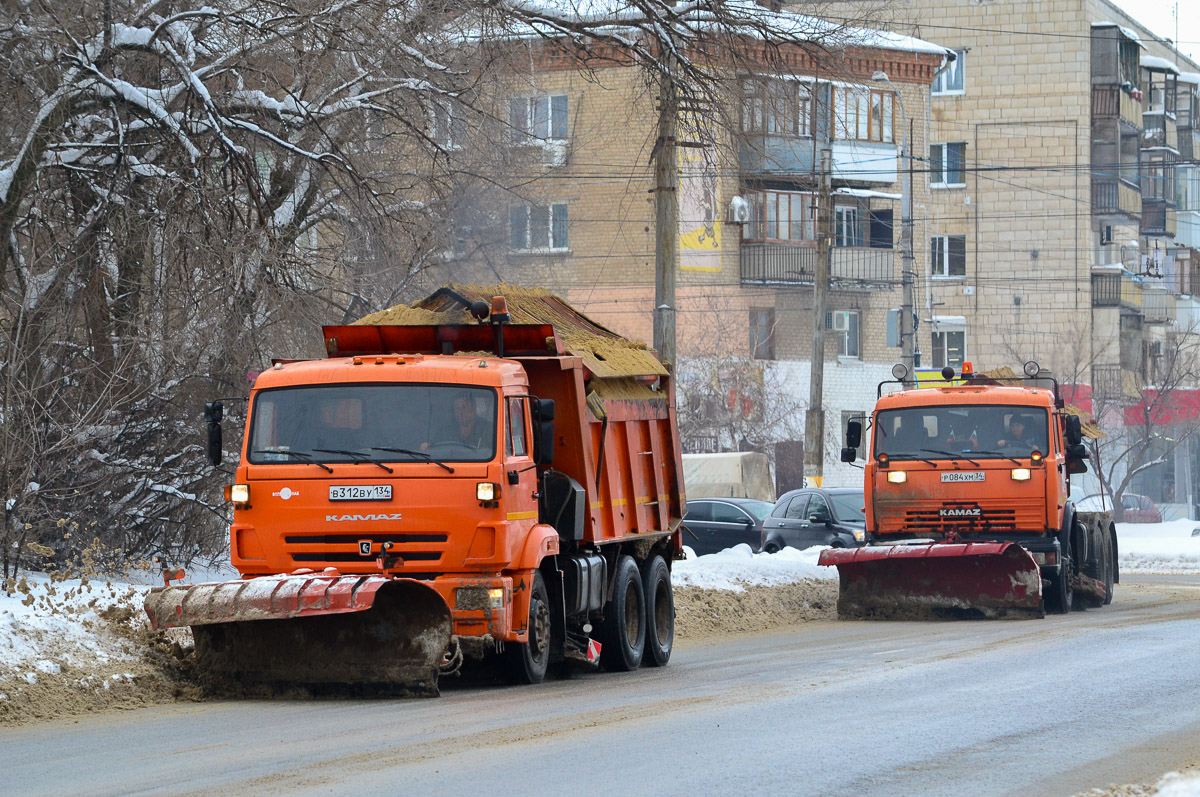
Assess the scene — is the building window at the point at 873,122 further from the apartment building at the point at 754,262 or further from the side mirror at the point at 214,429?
the side mirror at the point at 214,429

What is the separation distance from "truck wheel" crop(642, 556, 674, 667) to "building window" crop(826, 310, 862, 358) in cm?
3725

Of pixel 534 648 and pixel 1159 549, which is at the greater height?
pixel 534 648

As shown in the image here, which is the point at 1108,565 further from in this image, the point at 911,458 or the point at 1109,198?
the point at 1109,198

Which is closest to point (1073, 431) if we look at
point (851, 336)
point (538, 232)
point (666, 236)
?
point (666, 236)

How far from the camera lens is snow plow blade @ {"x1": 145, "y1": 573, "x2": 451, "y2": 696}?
1051 centimetres

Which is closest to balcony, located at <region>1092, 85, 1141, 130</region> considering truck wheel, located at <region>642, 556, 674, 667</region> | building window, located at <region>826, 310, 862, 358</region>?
building window, located at <region>826, 310, 862, 358</region>

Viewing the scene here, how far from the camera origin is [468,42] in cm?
1958

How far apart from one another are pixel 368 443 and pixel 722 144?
9198 millimetres

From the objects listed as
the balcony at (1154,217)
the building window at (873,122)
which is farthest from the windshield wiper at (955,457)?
the balcony at (1154,217)

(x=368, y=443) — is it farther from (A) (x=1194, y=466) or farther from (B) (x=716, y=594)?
(A) (x=1194, y=466)

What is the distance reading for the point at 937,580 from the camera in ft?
62.3

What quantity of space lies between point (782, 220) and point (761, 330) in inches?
136

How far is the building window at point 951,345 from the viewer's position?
195 feet

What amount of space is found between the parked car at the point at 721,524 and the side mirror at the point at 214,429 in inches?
797
